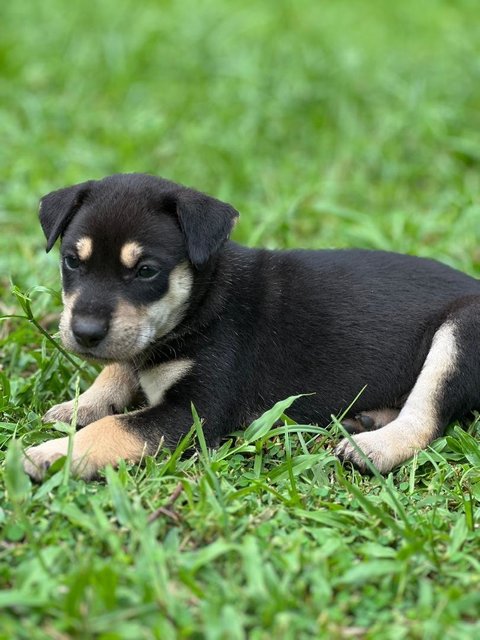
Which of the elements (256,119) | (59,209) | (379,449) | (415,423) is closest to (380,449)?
(379,449)

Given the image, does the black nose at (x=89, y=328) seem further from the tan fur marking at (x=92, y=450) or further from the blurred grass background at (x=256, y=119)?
the blurred grass background at (x=256, y=119)

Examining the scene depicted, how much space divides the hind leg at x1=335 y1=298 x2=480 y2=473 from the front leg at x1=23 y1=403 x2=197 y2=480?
0.92 meters

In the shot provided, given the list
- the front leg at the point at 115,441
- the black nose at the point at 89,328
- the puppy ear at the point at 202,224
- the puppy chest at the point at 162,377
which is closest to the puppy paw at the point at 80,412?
the puppy chest at the point at 162,377

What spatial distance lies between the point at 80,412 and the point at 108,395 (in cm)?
19

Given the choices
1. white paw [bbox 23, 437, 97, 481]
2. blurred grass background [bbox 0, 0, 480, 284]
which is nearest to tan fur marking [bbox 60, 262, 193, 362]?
white paw [bbox 23, 437, 97, 481]

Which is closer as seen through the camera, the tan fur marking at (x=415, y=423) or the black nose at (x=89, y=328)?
the black nose at (x=89, y=328)

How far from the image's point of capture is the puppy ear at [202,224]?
16.0ft

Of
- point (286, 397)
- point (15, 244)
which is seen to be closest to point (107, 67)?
point (15, 244)

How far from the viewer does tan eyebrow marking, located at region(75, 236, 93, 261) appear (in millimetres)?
4824

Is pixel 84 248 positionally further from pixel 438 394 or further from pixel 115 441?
pixel 438 394

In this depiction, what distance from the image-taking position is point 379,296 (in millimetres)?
5531

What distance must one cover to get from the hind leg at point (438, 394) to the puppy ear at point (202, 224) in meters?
1.29

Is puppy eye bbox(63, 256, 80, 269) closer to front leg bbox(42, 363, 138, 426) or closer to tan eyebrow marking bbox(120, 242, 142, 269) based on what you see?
tan eyebrow marking bbox(120, 242, 142, 269)

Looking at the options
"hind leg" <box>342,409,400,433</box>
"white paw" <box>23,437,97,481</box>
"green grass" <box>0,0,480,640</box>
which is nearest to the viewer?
"green grass" <box>0,0,480,640</box>
